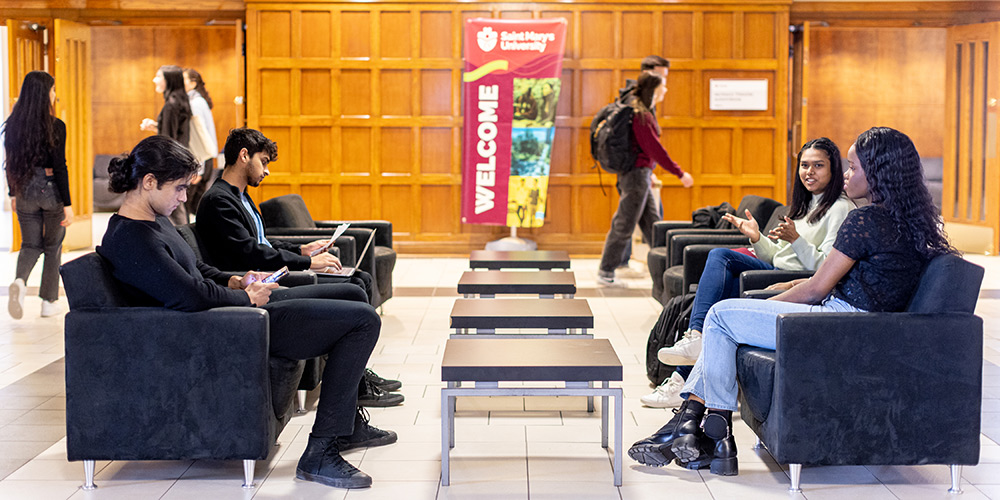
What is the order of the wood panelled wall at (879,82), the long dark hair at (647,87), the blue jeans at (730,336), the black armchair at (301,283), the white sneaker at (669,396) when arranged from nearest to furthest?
the blue jeans at (730,336), the black armchair at (301,283), the white sneaker at (669,396), the long dark hair at (647,87), the wood panelled wall at (879,82)

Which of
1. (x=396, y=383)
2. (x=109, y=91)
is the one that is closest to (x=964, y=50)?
(x=396, y=383)

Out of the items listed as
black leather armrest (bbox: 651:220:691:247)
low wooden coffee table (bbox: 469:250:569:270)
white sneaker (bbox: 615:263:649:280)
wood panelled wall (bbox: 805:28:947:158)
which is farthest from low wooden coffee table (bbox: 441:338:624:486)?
wood panelled wall (bbox: 805:28:947:158)

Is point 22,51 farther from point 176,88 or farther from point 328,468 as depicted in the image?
point 328,468

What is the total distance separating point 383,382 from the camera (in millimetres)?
4285

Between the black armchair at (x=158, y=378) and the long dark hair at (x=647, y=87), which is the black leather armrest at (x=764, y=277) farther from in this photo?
the long dark hair at (x=647, y=87)

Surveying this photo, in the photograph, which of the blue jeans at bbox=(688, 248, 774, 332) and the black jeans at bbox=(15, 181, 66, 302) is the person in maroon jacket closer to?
the blue jeans at bbox=(688, 248, 774, 332)

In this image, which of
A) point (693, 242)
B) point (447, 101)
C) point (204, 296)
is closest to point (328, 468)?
point (204, 296)

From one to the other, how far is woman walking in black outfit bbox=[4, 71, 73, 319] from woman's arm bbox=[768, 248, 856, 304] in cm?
426

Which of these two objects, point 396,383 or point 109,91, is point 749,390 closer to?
point 396,383

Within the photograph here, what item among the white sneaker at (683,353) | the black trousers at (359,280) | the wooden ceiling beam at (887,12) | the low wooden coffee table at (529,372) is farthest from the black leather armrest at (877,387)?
the wooden ceiling beam at (887,12)

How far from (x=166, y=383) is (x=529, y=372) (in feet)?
3.47

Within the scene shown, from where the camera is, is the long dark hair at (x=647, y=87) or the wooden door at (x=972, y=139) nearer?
the long dark hair at (x=647, y=87)

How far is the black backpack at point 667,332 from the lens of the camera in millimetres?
4258

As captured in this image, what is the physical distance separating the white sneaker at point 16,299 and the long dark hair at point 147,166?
3.22 meters
